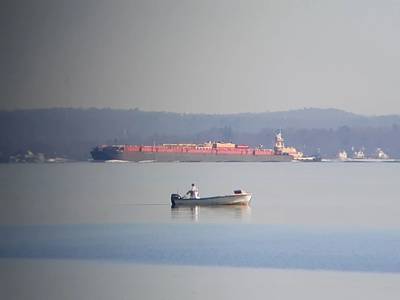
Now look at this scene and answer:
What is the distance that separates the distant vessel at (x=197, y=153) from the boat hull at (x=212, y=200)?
2366 centimetres

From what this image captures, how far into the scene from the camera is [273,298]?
26.2ft

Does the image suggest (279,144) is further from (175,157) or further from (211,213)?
(211,213)

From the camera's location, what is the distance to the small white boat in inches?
619

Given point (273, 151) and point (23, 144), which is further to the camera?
point (273, 151)

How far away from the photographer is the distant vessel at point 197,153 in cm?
4081

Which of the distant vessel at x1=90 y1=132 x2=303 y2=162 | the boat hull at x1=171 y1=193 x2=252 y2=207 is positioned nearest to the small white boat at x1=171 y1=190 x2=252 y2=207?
the boat hull at x1=171 y1=193 x2=252 y2=207

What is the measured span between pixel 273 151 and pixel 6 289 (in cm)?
3905

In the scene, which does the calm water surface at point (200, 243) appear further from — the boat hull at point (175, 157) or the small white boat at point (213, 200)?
the boat hull at point (175, 157)

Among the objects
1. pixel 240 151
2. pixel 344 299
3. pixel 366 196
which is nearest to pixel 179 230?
pixel 344 299

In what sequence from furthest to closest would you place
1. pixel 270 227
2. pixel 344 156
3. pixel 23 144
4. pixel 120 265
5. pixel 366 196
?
1. pixel 344 156
2. pixel 23 144
3. pixel 366 196
4. pixel 270 227
5. pixel 120 265

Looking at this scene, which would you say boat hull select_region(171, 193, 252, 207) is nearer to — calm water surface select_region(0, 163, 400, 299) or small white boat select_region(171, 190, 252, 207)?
small white boat select_region(171, 190, 252, 207)

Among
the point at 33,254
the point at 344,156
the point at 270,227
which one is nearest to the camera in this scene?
the point at 33,254

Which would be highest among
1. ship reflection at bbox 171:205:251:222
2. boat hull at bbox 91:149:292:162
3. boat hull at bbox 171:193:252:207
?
boat hull at bbox 91:149:292:162

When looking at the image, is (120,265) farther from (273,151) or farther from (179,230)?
(273,151)
